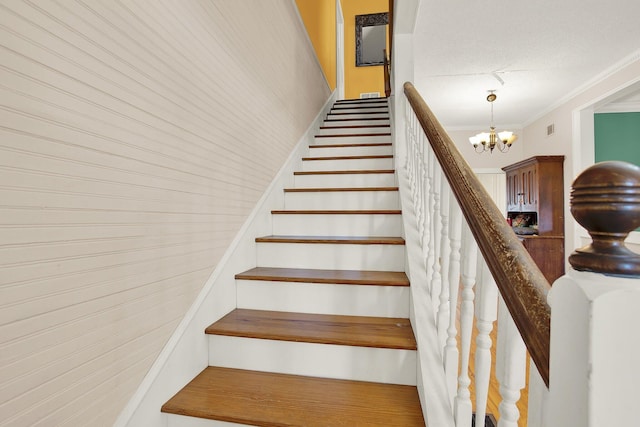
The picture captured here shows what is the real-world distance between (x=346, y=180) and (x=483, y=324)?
1.88m

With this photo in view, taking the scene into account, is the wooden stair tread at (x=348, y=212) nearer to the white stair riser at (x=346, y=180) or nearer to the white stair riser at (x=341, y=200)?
the white stair riser at (x=341, y=200)

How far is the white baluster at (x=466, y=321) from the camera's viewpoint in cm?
84

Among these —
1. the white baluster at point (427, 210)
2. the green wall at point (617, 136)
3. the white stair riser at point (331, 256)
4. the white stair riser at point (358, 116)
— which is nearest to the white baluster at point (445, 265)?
the white baluster at point (427, 210)

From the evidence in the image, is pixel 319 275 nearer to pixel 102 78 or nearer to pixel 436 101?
pixel 102 78

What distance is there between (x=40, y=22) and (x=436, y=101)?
5.06 m

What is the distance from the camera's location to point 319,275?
1.65 m

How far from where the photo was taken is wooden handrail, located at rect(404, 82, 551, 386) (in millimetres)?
462

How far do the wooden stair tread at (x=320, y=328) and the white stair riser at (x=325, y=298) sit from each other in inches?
1.3

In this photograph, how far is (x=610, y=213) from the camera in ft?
1.15

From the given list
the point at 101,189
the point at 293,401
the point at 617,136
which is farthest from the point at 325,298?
the point at 617,136

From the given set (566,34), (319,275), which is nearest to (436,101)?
(566,34)

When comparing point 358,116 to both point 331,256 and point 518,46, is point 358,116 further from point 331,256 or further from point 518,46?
point 331,256

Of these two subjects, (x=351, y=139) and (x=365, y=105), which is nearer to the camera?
(x=351, y=139)

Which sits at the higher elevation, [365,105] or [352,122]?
[365,105]
